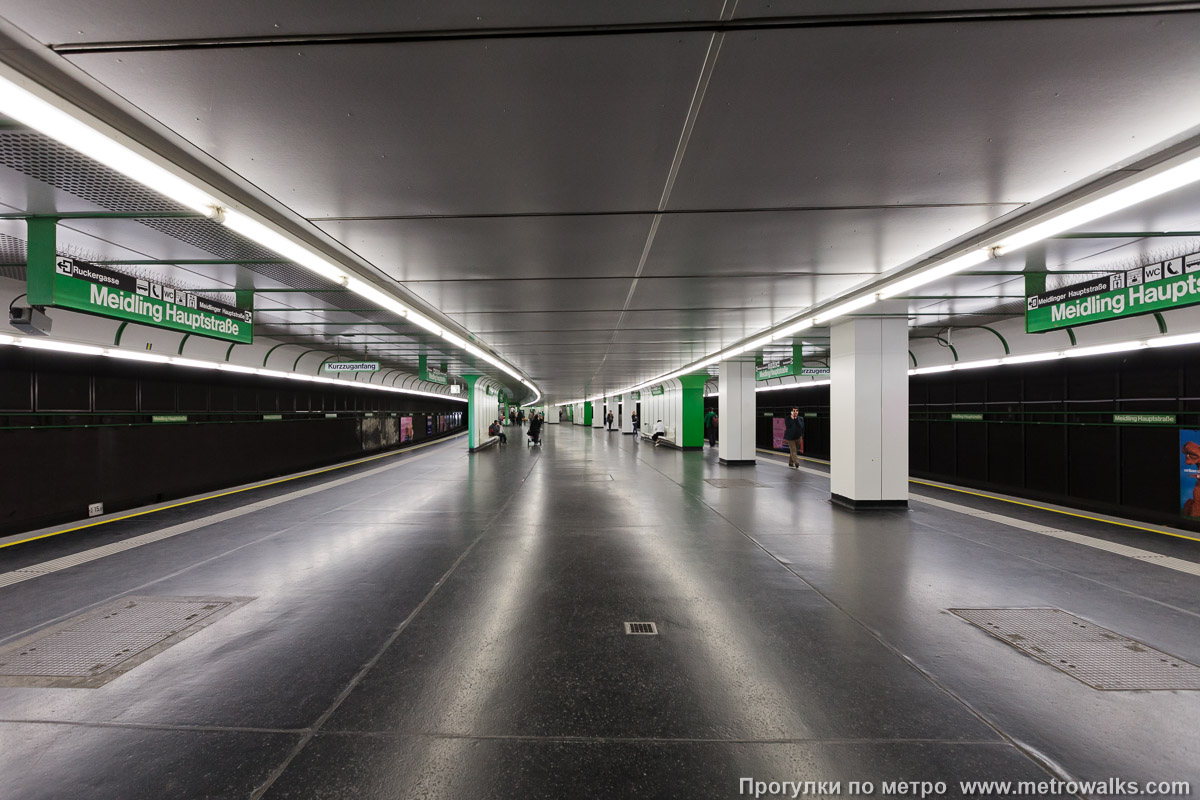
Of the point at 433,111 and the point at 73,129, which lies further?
the point at 433,111

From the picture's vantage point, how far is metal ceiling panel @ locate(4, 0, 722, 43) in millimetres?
2059

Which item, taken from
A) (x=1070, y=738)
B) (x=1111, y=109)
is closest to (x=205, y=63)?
(x=1111, y=109)

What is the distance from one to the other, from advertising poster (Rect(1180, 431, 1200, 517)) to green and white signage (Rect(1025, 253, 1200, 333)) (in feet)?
13.4

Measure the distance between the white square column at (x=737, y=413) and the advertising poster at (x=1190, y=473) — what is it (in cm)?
928

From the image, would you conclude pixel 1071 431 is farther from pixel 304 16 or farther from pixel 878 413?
pixel 304 16

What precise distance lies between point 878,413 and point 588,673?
7799 mm

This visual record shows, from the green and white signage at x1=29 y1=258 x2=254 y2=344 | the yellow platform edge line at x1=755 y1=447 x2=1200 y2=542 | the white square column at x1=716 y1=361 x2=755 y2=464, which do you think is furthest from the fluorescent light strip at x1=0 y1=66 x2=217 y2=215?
the white square column at x1=716 y1=361 x2=755 y2=464

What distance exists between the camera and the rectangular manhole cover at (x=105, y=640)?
3.10 metres

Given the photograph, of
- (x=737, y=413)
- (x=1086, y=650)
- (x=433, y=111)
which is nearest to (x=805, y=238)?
(x=433, y=111)

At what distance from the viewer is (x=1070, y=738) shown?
2.49 metres

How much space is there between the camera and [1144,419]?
7777mm

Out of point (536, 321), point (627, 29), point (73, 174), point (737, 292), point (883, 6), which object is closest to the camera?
point (883, 6)

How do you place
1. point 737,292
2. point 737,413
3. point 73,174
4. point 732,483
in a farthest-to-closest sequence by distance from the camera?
1. point 737,413
2. point 732,483
3. point 737,292
4. point 73,174

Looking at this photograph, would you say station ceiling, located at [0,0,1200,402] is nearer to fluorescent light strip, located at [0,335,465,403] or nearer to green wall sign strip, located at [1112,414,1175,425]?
fluorescent light strip, located at [0,335,465,403]
